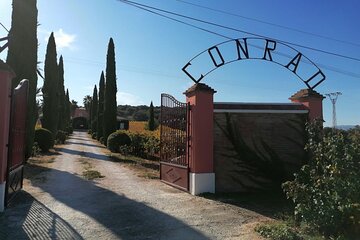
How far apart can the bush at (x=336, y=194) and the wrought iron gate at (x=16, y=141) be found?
6.19 metres

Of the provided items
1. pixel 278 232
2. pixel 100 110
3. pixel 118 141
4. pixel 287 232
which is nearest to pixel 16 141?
pixel 278 232

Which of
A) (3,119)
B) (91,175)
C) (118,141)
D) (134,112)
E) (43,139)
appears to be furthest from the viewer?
(134,112)

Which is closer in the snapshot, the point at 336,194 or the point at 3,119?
the point at 336,194

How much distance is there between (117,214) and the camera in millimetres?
8398

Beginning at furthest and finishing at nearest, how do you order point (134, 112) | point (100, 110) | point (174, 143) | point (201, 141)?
point (134, 112) → point (100, 110) → point (174, 143) → point (201, 141)

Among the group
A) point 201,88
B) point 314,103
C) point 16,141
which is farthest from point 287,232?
point 16,141

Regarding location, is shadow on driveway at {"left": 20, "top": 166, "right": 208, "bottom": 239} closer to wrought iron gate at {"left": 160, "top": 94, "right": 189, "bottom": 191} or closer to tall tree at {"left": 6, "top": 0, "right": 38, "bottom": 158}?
wrought iron gate at {"left": 160, "top": 94, "right": 189, "bottom": 191}

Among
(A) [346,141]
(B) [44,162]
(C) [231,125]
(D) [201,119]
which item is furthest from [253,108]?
(B) [44,162]

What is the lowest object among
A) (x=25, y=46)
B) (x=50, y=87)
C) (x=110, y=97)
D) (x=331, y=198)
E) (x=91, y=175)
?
(x=91, y=175)

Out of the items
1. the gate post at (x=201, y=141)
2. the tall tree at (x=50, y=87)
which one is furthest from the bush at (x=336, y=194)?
the tall tree at (x=50, y=87)

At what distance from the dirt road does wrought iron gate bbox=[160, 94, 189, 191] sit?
454mm

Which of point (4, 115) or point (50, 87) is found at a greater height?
point (50, 87)

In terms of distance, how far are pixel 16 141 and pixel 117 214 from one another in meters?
3.39

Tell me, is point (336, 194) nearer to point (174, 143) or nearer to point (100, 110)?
point (174, 143)
